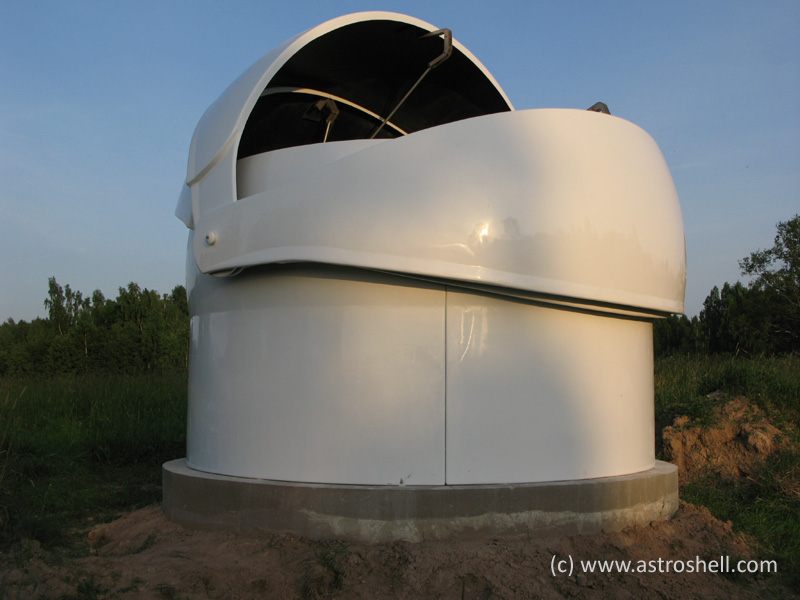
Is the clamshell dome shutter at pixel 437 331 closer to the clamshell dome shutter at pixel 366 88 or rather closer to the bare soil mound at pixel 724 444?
the clamshell dome shutter at pixel 366 88

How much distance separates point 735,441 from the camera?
6289 millimetres

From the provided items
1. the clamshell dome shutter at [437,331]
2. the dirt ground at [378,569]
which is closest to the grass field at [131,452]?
the dirt ground at [378,569]

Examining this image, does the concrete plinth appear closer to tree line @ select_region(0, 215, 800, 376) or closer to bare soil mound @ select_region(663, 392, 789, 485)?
bare soil mound @ select_region(663, 392, 789, 485)

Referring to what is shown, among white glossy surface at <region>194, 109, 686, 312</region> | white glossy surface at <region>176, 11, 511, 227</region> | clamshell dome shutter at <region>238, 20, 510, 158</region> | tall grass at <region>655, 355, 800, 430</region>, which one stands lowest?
tall grass at <region>655, 355, 800, 430</region>

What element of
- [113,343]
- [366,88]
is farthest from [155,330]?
[366,88]

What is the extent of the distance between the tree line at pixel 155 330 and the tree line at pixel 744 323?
0.12 feet

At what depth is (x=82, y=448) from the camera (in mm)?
8297

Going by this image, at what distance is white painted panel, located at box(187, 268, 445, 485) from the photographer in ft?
12.6

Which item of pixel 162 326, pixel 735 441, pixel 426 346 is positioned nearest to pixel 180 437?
pixel 426 346

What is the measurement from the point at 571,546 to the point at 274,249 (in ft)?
7.86

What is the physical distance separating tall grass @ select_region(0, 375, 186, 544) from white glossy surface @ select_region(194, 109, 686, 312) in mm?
2232

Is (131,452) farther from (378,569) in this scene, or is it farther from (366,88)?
(378,569)

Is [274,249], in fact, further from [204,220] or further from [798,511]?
[798,511]

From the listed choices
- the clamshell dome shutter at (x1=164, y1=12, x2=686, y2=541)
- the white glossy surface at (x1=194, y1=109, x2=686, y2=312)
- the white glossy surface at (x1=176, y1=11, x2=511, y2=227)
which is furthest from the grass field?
the white glossy surface at (x1=176, y1=11, x2=511, y2=227)
